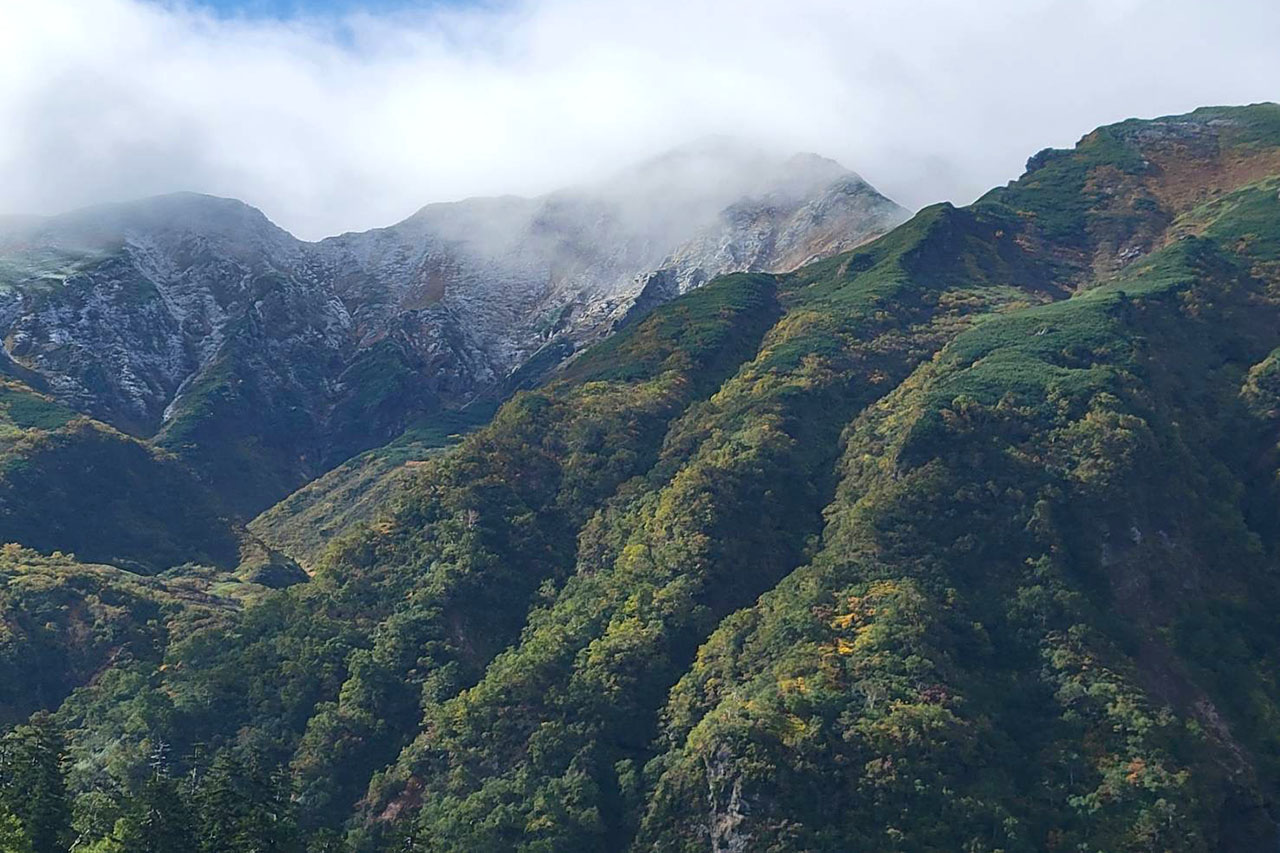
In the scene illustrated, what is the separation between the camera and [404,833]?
105562 mm

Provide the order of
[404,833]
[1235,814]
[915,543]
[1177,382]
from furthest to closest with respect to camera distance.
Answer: [1177,382]
[915,543]
[1235,814]
[404,833]

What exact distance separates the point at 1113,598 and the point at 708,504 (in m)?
44.2

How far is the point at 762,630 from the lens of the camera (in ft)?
446

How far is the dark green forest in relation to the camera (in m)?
116

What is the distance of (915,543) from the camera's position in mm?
142500

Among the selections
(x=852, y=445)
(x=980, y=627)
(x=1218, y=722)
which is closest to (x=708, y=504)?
(x=852, y=445)


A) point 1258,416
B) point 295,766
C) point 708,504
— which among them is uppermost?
point 1258,416

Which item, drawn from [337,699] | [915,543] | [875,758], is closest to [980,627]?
[915,543]

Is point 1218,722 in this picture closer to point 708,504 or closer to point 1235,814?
point 1235,814

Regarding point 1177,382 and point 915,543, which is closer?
point 915,543

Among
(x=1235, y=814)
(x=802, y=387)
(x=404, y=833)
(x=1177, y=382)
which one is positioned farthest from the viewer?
(x=802, y=387)

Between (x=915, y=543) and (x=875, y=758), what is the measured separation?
31.1 meters

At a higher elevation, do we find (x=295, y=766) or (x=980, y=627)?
(x=980, y=627)

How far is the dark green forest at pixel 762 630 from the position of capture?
381 feet
